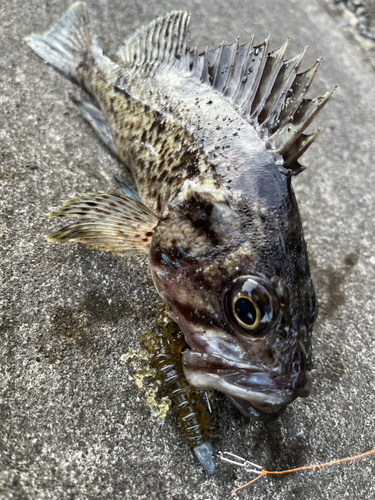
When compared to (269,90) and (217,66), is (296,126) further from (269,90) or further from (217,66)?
(217,66)

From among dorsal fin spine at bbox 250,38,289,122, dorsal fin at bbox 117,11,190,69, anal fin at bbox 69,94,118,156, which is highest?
dorsal fin spine at bbox 250,38,289,122

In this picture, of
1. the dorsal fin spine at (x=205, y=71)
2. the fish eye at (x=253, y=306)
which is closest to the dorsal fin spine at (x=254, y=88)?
the dorsal fin spine at (x=205, y=71)

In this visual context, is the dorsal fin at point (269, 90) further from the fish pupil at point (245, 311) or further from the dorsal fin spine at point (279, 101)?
the fish pupil at point (245, 311)

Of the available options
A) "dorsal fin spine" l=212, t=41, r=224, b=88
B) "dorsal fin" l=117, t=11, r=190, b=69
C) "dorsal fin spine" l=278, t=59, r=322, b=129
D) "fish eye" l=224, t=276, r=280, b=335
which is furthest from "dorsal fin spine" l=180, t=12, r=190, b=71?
"fish eye" l=224, t=276, r=280, b=335

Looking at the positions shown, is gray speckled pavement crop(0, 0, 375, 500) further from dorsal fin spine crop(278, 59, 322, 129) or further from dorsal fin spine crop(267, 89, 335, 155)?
dorsal fin spine crop(278, 59, 322, 129)

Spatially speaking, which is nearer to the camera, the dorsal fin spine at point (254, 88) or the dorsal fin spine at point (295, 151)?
the dorsal fin spine at point (295, 151)

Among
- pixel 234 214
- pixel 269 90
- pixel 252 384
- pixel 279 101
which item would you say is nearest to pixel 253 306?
pixel 252 384
